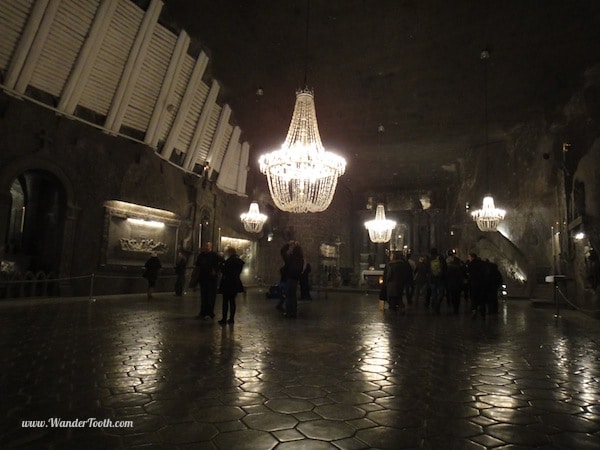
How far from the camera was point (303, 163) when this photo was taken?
7.28 meters

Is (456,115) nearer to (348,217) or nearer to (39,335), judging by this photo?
(348,217)

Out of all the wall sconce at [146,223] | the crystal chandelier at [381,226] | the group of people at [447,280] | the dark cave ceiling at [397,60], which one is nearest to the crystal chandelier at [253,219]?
the dark cave ceiling at [397,60]

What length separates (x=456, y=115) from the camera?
13.4 m

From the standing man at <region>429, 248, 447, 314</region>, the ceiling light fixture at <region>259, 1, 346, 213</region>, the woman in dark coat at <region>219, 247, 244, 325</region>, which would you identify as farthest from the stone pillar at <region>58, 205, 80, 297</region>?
the standing man at <region>429, 248, 447, 314</region>

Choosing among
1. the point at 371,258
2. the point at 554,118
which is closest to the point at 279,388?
the point at 554,118

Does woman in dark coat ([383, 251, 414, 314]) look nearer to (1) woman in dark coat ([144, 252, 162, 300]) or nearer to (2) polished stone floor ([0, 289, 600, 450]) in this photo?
(2) polished stone floor ([0, 289, 600, 450])

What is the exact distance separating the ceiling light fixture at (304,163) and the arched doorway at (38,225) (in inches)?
235

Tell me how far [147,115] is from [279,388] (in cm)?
1015

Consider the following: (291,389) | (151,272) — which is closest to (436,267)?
(291,389)

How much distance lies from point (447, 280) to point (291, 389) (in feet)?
22.6

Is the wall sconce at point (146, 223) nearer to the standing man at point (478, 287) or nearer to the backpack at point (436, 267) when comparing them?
the backpack at point (436, 267)

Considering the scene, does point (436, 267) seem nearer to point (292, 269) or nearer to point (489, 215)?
point (292, 269)

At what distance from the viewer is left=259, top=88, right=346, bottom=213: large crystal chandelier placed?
7309 mm

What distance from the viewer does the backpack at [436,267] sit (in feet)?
28.7
